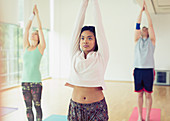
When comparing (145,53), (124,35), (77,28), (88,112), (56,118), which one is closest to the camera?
(88,112)

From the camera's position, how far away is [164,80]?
704cm

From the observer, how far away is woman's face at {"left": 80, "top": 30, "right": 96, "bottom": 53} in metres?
→ 1.67

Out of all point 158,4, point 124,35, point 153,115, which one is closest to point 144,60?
point 153,115

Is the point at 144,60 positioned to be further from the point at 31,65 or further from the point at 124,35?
the point at 124,35

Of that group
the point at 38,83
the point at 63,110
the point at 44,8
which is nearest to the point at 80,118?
the point at 38,83

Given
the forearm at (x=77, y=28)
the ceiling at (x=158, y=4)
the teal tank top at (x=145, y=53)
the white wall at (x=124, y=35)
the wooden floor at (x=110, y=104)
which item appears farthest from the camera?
the white wall at (x=124, y=35)

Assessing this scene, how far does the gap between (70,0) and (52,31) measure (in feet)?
4.91

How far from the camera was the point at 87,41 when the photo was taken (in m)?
1.67

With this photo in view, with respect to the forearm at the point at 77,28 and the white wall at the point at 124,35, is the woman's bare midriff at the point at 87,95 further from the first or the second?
the white wall at the point at 124,35

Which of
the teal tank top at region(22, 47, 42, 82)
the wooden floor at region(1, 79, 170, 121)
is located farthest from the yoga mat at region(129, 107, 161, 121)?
the teal tank top at region(22, 47, 42, 82)

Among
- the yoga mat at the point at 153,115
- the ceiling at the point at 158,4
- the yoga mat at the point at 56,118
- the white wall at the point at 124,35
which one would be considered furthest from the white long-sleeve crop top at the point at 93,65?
the white wall at the point at 124,35

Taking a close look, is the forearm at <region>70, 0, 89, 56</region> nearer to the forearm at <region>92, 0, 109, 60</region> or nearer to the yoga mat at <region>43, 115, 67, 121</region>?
the forearm at <region>92, 0, 109, 60</region>

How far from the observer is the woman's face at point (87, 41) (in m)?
1.67

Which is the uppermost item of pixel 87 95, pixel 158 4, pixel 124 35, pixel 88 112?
pixel 158 4
